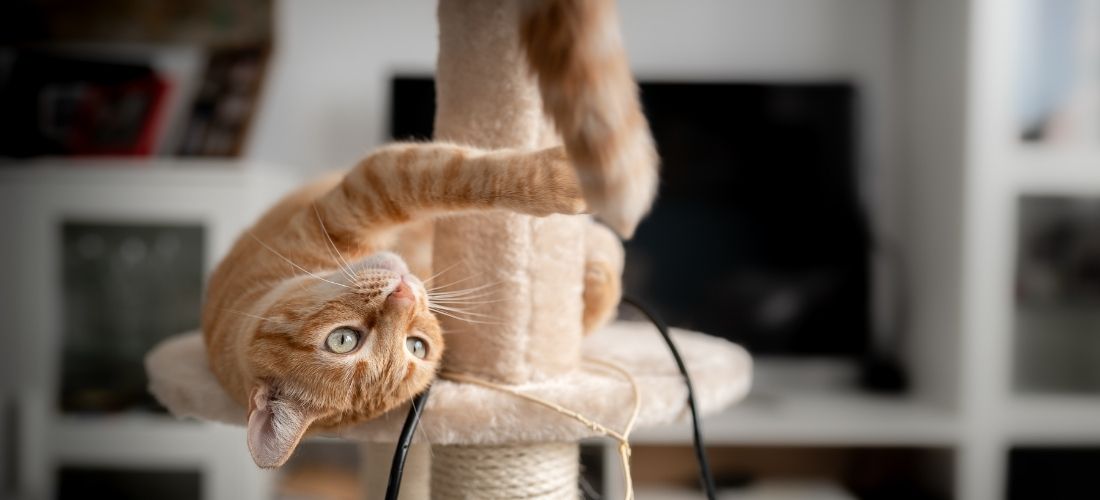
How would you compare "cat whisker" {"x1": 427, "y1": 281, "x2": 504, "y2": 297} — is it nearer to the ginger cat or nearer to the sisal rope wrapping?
the ginger cat

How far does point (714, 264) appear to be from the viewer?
2.15m

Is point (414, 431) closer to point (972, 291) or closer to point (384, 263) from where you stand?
point (384, 263)

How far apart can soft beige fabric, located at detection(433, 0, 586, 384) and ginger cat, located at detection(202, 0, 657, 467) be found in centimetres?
4

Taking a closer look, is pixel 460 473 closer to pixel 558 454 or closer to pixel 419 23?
pixel 558 454

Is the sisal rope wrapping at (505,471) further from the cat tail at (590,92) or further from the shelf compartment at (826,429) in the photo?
the shelf compartment at (826,429)

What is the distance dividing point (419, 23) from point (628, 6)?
1.95ft

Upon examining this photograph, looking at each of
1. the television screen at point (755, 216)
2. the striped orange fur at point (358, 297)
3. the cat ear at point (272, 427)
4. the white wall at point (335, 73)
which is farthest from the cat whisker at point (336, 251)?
the white wall at point (335, 73)

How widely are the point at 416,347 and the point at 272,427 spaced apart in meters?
0.13

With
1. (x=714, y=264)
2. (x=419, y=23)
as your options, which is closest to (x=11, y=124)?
(x=419, y=23)

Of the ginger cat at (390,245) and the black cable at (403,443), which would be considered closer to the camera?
the ginger cat at (390,245)

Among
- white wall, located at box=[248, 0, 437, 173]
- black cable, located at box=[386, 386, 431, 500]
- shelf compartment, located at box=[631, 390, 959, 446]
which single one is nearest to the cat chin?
black cable, located at box=[386, 386, 431, 500]

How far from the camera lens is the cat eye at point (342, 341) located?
2.06 ft

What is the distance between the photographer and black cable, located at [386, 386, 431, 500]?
58 centimetres

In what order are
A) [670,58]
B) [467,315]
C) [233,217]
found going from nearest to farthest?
[467,315], [233,217], [670,58]
